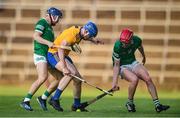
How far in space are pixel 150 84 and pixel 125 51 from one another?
0.78 meters

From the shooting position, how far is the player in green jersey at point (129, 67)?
1588 cm

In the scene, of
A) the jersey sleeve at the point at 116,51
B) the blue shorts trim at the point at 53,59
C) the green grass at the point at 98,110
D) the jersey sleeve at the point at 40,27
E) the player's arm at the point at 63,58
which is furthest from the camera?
the jersey sleeve at the point at 116,51

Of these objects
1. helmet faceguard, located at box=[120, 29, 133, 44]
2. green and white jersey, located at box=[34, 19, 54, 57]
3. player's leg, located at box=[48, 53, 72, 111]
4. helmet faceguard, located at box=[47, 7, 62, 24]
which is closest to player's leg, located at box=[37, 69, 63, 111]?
player's leg, located at box=[48, 53, 72, 111]

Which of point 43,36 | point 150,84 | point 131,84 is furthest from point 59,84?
point 150,84

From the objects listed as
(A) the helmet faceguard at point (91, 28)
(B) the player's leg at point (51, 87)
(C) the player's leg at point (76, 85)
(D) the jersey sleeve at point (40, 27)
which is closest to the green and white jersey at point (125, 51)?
(A) the helmet faceguard at point (91, 28)

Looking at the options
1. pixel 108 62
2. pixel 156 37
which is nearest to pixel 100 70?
pixel 108 62

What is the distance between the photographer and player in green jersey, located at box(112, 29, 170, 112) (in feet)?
52.1

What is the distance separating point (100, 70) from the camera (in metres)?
27.4

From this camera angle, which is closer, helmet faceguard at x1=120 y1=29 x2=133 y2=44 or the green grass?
the green grass

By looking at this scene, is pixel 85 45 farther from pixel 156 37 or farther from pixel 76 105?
pixel 76 105

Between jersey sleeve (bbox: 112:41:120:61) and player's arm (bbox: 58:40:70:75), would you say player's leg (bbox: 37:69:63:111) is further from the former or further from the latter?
jersey sleeve (bbox: 112:41:120:61)

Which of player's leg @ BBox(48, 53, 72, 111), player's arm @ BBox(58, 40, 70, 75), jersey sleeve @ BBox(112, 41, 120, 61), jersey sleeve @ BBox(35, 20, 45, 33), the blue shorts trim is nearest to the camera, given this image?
player's arm @ BBox(58, 40, 70, 75)

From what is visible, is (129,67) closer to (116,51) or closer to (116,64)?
(116,64)

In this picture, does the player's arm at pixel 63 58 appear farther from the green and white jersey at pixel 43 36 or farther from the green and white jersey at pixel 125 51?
the green and white jersey at pixel 125 51
